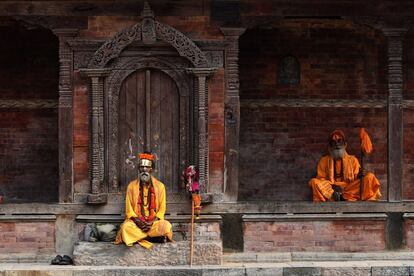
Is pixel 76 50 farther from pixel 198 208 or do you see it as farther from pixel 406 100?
pixel 406 100

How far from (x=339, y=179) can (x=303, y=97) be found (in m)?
2.77

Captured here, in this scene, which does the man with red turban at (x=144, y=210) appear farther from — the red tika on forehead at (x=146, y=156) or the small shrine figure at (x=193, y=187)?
the small shrine figure at (x=193, y=187)

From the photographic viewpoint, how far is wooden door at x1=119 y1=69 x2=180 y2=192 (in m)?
17.3

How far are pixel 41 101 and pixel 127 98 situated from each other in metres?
3.62

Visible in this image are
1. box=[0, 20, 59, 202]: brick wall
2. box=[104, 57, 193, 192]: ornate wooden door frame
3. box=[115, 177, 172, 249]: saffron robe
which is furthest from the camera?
box=[0, 20, 59, 202]: brick wall

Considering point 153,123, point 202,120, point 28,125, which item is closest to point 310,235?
point 202,120

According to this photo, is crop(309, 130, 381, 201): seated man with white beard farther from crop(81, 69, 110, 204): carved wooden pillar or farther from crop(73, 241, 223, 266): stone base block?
crop(81, 69, 110, 204): carved wooden pillar

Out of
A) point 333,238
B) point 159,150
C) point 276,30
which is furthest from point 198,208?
point 276,30

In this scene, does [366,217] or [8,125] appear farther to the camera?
[8,125]

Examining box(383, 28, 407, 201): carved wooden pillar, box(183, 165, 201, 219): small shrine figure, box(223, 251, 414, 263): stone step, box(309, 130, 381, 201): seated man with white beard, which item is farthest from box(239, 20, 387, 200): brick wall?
box(183, 165, 201, 219): small shrine figure

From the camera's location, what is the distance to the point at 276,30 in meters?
20.7

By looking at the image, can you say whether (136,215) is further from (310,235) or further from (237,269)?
(310,235)

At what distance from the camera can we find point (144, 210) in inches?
655

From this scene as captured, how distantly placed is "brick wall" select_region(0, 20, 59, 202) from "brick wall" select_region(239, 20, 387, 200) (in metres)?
3.60
